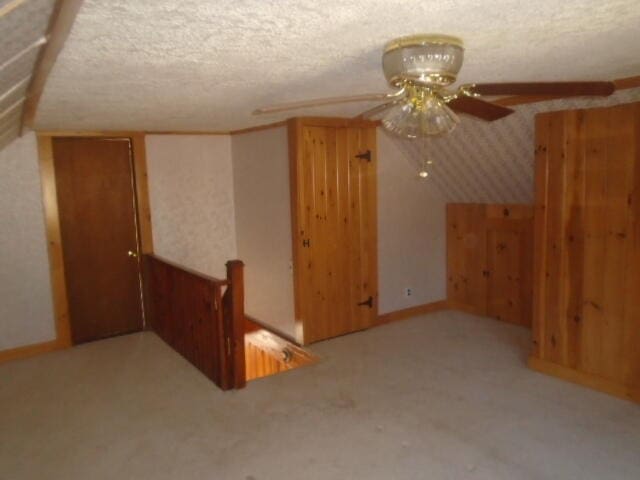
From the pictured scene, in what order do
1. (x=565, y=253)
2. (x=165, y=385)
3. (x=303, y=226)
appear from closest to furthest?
(x=565, y=253)
(x=165, y=385)
(x=303, y=226)

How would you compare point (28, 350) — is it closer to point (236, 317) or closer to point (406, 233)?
point (236, 317)

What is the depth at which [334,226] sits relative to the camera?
4.51 metres

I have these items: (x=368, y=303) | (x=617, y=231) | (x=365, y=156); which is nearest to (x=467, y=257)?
(x=368, y=303)

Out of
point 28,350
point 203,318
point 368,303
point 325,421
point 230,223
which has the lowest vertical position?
point 325,421

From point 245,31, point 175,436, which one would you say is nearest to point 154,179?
point 175,436

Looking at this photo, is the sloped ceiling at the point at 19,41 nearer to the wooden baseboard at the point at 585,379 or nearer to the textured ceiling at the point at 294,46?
the textured ceiling at the point at 294,46

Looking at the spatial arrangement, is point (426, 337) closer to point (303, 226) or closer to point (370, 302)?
point (370, 302)

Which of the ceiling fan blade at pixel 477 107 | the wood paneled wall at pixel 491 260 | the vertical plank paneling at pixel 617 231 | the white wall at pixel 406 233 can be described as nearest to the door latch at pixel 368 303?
the white wall at pixel 406 233

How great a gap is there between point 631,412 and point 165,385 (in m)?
3.13

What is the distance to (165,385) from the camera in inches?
144

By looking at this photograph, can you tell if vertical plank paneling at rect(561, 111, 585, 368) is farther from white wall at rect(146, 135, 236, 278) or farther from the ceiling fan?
white wall at rect(146, 135, 236, 278)

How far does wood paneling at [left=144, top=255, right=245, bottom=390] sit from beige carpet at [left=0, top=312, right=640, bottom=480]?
0.14m

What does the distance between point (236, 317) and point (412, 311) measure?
2.38 meters

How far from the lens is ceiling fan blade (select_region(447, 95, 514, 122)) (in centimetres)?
228
